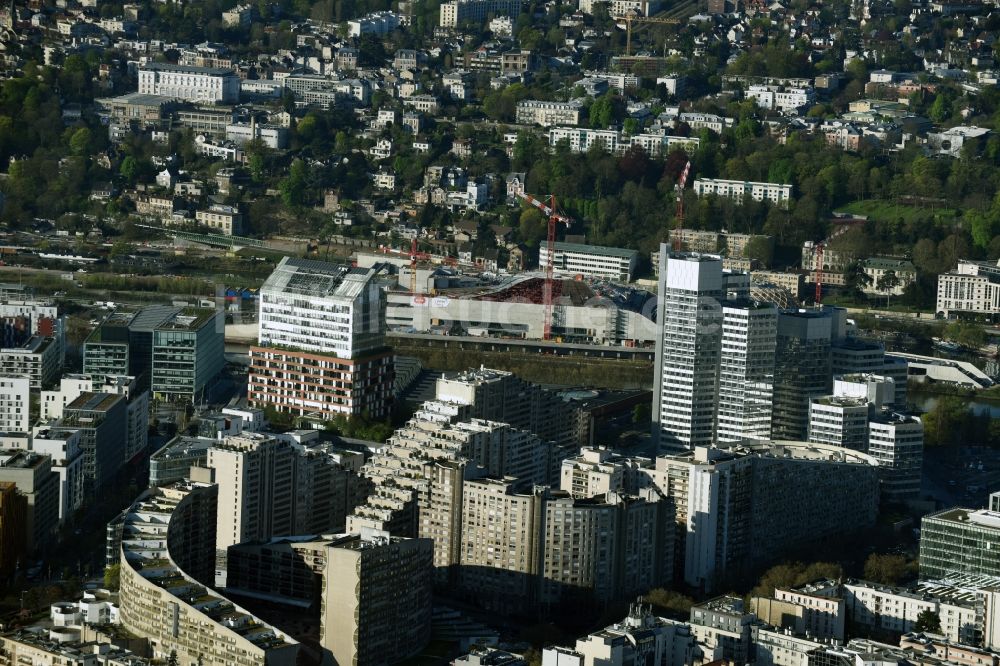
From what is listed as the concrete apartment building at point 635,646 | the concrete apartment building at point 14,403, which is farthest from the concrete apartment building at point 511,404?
the concrete apartment building at point 635,646

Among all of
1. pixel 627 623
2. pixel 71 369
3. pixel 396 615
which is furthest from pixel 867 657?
pixel 71 369

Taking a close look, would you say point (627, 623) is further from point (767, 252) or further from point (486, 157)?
point (486, 157)

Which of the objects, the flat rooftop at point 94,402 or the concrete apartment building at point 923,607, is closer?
the concrete apartment building at point 923,607

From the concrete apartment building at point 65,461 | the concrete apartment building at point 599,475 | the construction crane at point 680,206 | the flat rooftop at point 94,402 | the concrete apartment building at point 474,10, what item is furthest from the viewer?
the concrete apartment building at point 474,10

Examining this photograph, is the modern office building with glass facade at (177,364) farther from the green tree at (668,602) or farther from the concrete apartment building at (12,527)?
the green tree at (668,602)

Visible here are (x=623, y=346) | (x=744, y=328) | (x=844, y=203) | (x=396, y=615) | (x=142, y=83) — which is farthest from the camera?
(x=142, y=83)

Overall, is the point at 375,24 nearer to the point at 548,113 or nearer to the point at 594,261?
the point at 548,113

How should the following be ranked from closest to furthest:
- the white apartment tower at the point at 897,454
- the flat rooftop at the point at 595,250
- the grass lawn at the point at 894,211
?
the white apartment tower at the point at 897,454
the flat rooftop at the point at 595,250
the grass lawn at the point at 894,211
